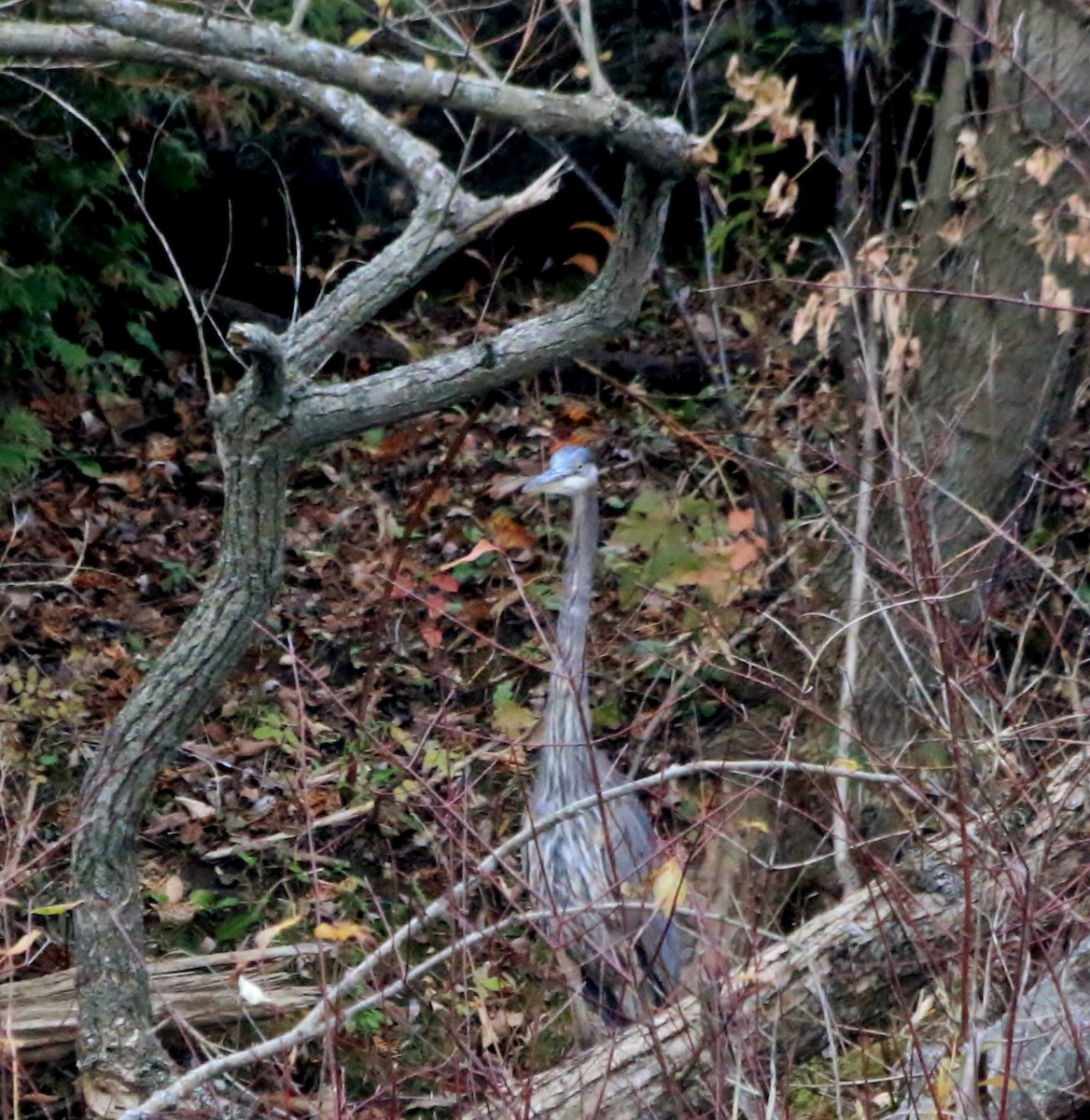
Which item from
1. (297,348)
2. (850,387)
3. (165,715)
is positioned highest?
(297,348)

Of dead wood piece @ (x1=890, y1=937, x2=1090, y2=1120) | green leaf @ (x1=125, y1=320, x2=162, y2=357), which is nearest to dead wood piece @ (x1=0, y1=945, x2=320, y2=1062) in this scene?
dead wood piece @ (x1=890, y1=937, x2=1090, y2=1120)

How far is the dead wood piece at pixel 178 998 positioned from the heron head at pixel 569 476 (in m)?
1.72

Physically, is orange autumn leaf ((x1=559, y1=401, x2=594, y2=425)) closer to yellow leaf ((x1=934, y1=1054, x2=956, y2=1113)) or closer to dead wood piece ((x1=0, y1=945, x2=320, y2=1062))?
dead wood piece ((x1=0, y1=945, x2=320, y2=1062))

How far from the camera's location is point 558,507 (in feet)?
26.1

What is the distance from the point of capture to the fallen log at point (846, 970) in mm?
3176

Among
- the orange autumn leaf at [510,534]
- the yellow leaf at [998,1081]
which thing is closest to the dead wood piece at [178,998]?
the yellow leaf at [998,1081]

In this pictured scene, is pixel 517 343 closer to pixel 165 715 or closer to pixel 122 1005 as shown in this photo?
pixel 165 715

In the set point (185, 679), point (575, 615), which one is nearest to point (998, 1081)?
point (185, 679)

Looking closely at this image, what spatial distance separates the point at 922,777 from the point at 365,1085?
1.97 meters

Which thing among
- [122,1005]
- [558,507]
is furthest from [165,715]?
[558,507]

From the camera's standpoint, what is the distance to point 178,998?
475cm

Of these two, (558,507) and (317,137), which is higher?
(317,137)

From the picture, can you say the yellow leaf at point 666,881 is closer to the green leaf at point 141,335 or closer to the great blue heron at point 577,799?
the great blue heron at point 577,799

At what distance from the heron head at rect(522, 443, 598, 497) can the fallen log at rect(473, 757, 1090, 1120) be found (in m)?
1.90
